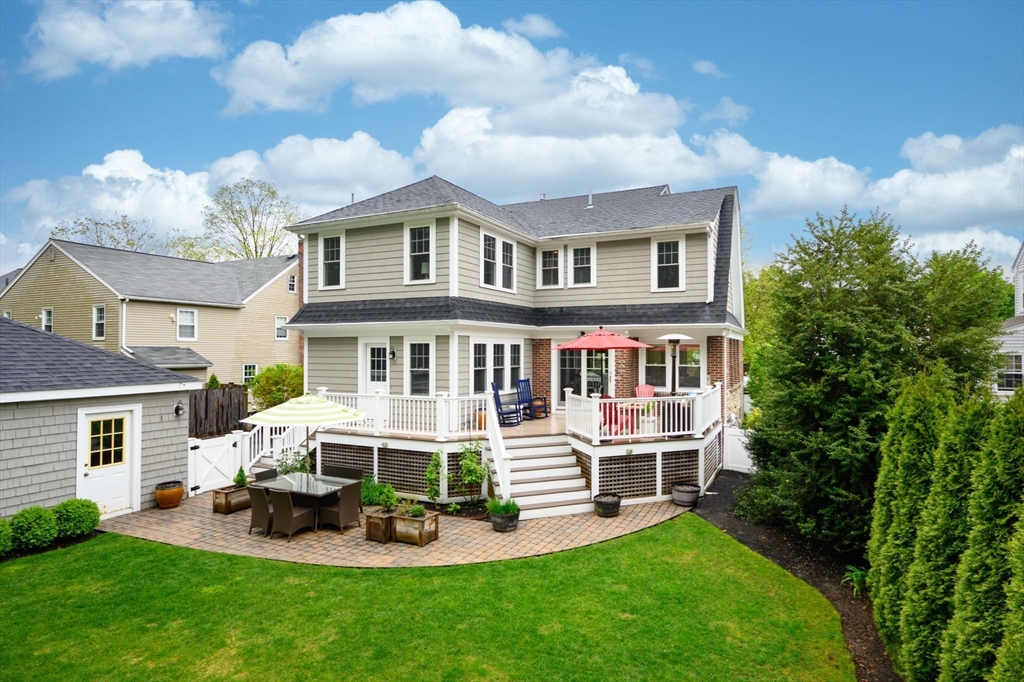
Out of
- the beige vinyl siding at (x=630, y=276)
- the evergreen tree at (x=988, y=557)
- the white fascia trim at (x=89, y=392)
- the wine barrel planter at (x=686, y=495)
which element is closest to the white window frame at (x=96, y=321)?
the white fascia trim at (x=89, y=392)

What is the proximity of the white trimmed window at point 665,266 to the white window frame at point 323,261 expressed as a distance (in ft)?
30.1

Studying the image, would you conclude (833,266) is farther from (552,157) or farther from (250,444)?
(552,157)

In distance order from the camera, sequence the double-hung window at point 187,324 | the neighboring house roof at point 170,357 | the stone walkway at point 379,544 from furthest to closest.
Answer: the double-hung window at point 187,324 < the neighboring house roof at point 170,357 < the stone walkway at point 379,544

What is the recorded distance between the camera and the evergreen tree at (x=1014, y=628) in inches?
137

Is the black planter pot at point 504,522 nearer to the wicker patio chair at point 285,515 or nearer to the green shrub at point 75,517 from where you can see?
the wicker patio chair at point 285,515

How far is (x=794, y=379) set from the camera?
949cm

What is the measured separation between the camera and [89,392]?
9930 mm

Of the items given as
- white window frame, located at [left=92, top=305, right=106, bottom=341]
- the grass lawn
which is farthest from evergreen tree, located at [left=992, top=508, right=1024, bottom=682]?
white window frame, located at [left=92, top=305, right=106, bottom=341]

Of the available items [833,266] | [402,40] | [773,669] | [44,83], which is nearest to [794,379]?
[833,266]

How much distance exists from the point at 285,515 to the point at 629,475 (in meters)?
7.07

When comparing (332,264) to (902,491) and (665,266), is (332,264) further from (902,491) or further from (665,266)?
(902,491)

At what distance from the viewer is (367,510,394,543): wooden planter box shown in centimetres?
915

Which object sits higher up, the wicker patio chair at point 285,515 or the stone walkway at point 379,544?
the wicker patio chair at point 285,515

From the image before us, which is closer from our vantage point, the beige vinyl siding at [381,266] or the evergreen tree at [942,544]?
the evergreen tree at [942,544]
